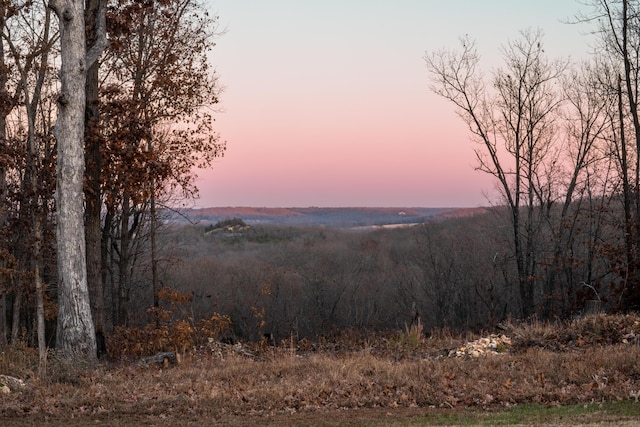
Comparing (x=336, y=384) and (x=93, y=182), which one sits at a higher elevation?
(x=93, y=182)

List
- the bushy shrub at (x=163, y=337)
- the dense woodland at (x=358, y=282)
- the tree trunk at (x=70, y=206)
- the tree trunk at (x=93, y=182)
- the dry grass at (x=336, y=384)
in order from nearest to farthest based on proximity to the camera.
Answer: the dry grass at (x=336, y=384), the tree trunk at (x=70, y=206), the tree trunk at (x=93, y=182), the bushy shrub at (x=163, y=337), the dense woodland at (x=358, y=282)

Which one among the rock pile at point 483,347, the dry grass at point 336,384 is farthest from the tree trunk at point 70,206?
the rock pile at point 483,347

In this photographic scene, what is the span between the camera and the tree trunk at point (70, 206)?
50.0 ft

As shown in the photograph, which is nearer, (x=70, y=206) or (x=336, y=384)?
(x=336, y=384)

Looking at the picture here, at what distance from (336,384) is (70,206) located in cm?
721

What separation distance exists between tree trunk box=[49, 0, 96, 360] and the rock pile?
759 centimetres

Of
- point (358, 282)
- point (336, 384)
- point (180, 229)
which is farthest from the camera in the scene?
point (358, 282)

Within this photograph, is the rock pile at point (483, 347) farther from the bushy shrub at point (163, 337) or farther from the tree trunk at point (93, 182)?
the tree trunk at point (93, 182)

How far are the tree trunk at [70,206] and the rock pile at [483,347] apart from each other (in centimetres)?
759

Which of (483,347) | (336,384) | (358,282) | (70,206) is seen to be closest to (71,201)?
(70,206)

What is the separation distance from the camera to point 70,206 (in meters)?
15.3

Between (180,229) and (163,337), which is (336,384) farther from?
(180,229)

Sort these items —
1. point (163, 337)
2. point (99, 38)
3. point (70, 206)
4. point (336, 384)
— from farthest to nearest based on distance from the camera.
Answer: point (163, 337)
point (99, 38)
point (70, 206)
point (336, 384)

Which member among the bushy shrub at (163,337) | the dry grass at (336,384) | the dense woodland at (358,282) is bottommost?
the dense woodland at (358,282)
